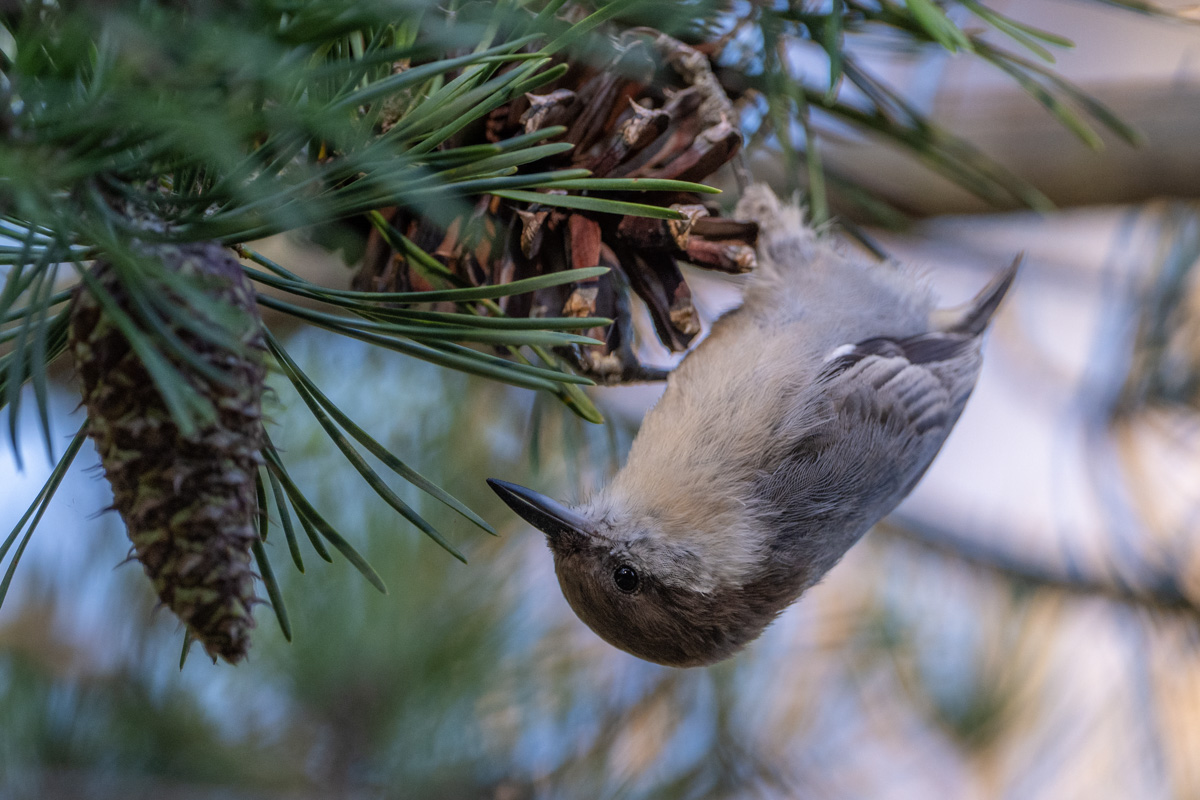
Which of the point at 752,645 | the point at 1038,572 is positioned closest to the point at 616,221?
the point at 752,645

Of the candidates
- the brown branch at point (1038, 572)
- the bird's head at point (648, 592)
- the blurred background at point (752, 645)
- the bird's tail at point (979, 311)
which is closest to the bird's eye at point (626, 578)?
the bird's head at point (648, 592)

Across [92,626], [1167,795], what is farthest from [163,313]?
[1167,795]

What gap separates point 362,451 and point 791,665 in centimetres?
108

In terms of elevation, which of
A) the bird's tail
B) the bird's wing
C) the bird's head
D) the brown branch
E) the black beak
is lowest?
the brown branch

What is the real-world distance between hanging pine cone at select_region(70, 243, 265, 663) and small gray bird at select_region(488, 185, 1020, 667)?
576 mm

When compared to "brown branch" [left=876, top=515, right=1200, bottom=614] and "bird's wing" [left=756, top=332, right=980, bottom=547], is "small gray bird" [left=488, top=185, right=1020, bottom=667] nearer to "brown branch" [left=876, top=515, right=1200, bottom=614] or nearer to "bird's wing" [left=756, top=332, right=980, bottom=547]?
"bird's wing" [left=756, top=332, right=980, bottom=547]

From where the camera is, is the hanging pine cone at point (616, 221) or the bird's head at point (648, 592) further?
the bird's head at point (648, 592)

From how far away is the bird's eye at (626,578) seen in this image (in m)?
1.14

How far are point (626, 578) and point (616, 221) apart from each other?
53 centimetres

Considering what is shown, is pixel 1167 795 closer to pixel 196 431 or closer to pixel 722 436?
pixel 722 436

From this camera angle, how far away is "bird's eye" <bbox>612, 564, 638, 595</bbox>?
114cm

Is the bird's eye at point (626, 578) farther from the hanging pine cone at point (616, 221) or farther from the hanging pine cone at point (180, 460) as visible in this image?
the hanging pine cone at point (180, 460)

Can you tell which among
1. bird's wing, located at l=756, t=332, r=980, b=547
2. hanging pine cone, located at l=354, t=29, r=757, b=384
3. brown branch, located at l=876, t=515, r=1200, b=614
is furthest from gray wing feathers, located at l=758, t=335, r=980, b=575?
brown branch, located at l=876, t=515, r=1200, b=614

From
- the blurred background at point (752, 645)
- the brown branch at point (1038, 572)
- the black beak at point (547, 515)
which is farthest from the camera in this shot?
the brown branch at point (1038, 572)
